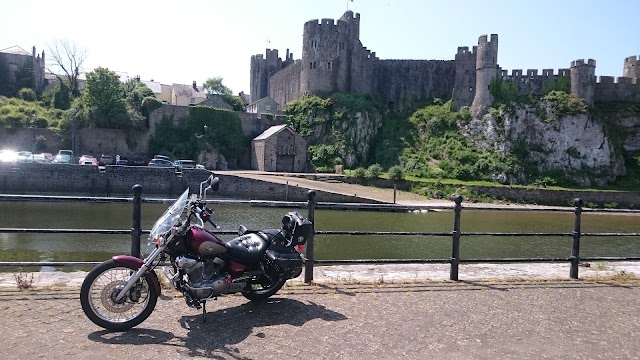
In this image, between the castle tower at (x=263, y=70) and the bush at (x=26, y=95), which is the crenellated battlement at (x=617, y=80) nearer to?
the castle tower at (x=263, y=70)

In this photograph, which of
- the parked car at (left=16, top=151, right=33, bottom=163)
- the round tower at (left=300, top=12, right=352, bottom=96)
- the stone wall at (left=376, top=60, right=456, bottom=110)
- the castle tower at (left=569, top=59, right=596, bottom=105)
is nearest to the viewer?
the parked car at (left=16, top=151, right=33, bottom=163)

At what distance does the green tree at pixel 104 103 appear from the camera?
4825cm

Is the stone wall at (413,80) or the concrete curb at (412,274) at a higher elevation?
the stone wall at (413,80)

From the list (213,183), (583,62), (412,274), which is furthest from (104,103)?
(213,183)

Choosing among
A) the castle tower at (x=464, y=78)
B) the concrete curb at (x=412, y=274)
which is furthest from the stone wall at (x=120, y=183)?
the concrete curb at (x=412, y=274)

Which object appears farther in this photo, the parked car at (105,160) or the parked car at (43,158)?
the parked car at (105,160)

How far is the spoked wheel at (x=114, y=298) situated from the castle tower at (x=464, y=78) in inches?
1978

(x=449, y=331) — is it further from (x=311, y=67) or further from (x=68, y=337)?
(x=311, y=67)

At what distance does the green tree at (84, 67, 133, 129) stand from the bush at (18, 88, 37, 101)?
14.1m

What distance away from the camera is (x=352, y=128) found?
164 ft

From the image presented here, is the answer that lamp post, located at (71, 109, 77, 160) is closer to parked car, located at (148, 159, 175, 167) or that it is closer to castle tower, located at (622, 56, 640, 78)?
parked car, located at (148, 159, 175, 167)

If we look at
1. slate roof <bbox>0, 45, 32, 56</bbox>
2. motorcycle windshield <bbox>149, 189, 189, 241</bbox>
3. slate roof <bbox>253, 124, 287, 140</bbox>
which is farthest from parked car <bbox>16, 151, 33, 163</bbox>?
motorcycle windshield <bbox>149, 189, 189, 241</bbox>

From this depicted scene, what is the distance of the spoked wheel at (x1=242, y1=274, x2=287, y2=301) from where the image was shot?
5.84m

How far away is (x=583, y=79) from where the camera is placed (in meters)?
46.5
